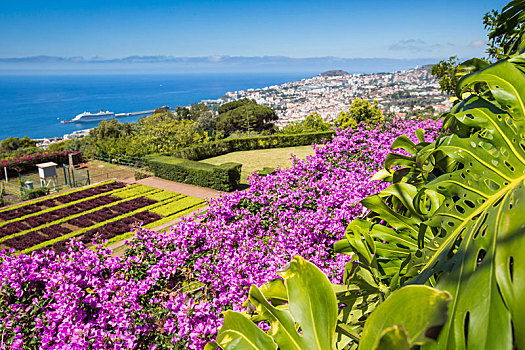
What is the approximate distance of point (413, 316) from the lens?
44cm

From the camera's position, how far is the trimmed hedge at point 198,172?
1472 centimetres

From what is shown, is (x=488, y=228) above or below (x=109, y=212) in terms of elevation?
above

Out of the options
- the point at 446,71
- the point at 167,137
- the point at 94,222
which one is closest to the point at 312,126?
the point at 167,137

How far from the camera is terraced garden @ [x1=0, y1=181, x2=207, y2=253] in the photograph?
1048 cm

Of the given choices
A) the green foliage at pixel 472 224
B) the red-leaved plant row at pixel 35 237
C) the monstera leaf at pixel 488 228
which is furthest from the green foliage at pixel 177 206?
the monstera leaf at pixel 488 228

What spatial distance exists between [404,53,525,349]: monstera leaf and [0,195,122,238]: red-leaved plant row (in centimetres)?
1349

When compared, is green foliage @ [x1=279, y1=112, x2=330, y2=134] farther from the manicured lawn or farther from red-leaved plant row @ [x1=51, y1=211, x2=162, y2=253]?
red-leaved plant row @ [x1=51, y1=211, x2=162, y2=253]

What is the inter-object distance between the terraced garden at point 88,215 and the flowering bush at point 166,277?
732cm

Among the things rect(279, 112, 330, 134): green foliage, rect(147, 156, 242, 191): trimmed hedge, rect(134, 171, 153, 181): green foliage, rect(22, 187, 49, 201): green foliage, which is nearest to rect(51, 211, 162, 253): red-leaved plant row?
rect(147, 156, 242, 191): trimmed hedge

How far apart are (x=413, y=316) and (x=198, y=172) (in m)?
15.6

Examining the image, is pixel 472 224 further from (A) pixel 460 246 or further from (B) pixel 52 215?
(B) pixel 52 215

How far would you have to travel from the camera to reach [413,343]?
42 centimetres

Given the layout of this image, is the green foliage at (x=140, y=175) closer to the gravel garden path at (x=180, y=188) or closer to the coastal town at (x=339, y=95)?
the gravel garden path at (x=180, y=188)

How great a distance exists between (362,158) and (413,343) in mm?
5920
